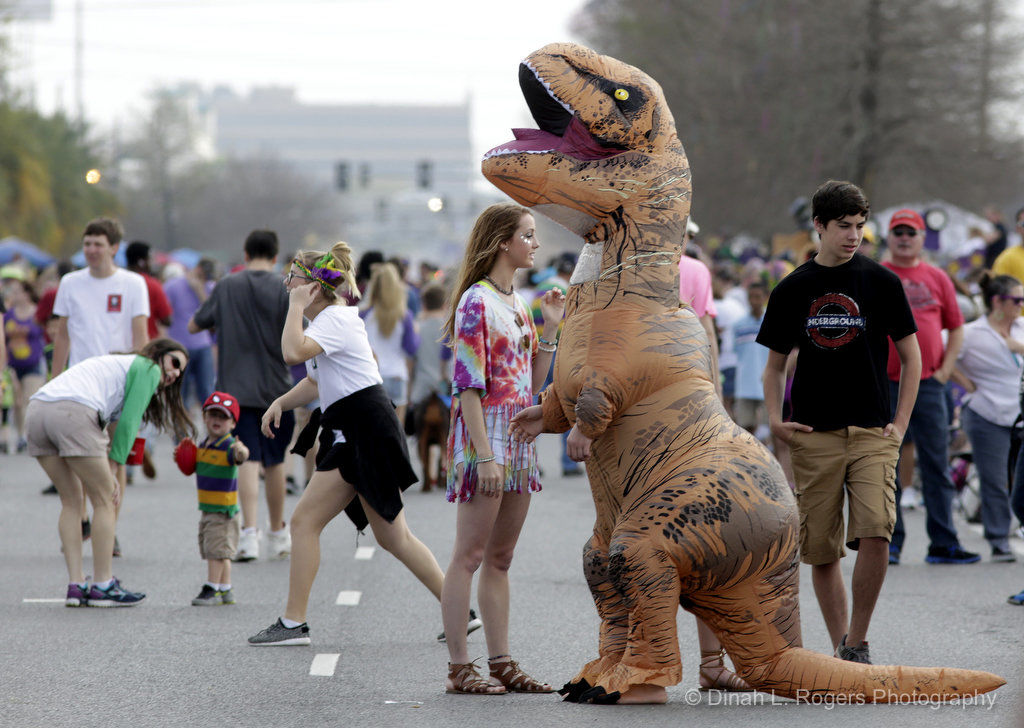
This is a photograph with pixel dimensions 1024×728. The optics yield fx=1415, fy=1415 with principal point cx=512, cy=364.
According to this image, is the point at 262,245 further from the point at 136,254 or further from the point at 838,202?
the point at 838,202

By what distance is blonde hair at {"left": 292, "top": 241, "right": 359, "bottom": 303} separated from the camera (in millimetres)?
7000

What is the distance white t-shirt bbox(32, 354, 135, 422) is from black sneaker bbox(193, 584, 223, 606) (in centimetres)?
111

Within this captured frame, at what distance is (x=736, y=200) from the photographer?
1409 inches

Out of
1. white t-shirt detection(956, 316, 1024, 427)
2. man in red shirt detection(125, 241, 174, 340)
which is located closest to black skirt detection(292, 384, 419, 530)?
man in red shirt detection(125, 241, 174, 340)

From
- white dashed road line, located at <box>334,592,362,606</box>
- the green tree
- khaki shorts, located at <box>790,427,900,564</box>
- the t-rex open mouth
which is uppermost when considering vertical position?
the green tree

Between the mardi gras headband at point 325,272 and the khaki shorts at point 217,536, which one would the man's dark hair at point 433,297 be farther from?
the mardi gras headband at point 325,272

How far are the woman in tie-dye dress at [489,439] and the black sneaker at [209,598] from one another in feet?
8.19

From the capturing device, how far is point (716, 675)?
593cm

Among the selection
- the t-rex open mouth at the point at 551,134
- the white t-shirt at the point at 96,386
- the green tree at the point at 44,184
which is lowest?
the white t-shirt at the point at 96,386

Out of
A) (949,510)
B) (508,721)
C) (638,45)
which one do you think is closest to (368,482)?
(508,721)

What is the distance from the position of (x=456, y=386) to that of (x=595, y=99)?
1.32 meters

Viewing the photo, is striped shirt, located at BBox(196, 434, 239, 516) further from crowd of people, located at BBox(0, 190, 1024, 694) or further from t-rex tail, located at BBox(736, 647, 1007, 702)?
t-rex tail, located at BBox(736, 647, 1007, 702)

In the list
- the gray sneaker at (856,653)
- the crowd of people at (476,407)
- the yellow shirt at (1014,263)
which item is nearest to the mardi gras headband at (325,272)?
the crowd of people at (476,407)

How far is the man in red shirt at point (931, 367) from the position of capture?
8695mm
